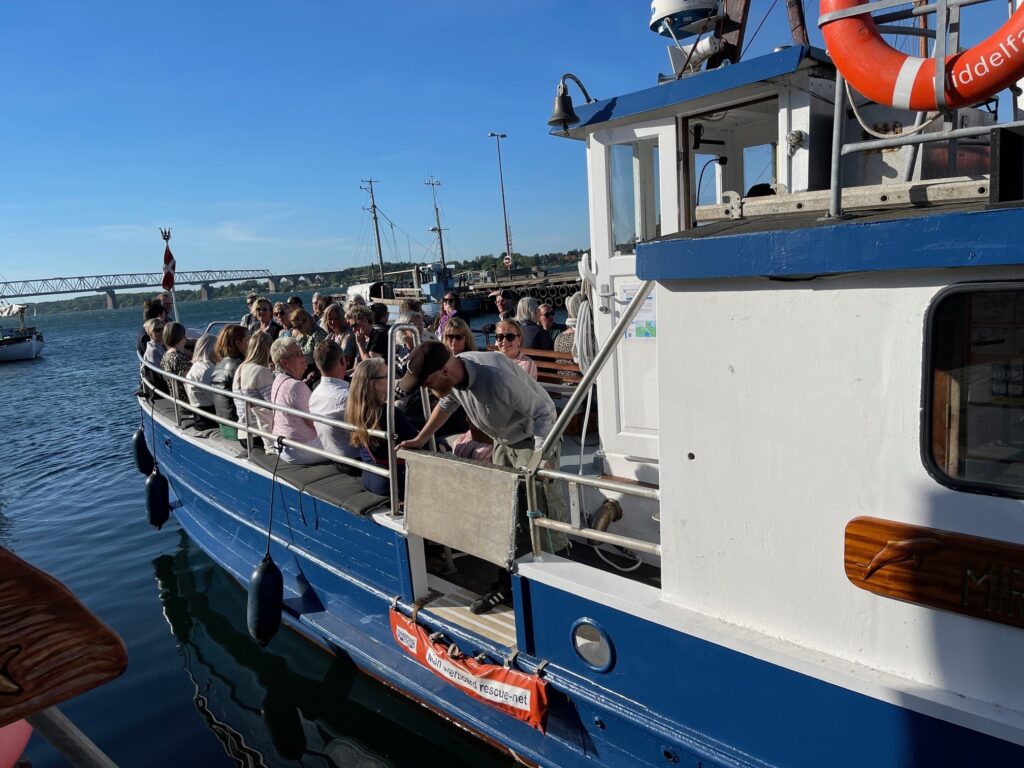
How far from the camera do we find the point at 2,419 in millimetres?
21016

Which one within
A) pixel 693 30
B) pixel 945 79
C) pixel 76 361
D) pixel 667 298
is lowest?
pixel 76 361

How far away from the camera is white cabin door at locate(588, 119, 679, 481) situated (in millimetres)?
4703

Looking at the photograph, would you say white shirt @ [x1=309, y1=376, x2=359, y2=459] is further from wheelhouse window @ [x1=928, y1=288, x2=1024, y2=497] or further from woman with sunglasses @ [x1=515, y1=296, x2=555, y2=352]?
wheelhouse window @ [x1=928, y1=288, x2=1024, y2=497]

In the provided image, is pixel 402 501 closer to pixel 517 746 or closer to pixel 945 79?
pixel 517 746

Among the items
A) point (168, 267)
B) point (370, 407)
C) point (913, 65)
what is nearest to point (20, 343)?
point (168, 267)

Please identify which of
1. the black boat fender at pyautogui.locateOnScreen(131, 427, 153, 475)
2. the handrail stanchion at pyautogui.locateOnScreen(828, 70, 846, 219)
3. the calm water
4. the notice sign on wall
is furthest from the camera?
the black boat fender at pyautogui.locateOnScreen(131, 427, 153, 475)

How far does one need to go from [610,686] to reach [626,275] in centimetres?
257

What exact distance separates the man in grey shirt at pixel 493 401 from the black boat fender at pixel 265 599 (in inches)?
75.4

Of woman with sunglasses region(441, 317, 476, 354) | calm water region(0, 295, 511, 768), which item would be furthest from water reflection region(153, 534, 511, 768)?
woman with sunglasses region(441, 317, 476, 354)

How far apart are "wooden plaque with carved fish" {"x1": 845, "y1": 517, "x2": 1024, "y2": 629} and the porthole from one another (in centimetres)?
120

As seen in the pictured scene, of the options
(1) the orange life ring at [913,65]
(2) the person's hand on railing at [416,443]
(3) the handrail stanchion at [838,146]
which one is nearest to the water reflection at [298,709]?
(2) the person's hand on railing at [416,443]

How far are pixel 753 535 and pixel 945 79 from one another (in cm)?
167

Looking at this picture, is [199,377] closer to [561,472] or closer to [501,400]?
[501,400]

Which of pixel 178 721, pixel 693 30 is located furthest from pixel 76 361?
pixel 693 30
